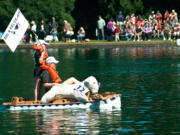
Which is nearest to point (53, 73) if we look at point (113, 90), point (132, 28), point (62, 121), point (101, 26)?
point (62, 121)

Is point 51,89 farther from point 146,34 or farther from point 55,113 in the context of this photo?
point 146,34

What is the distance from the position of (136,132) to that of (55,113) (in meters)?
4.02

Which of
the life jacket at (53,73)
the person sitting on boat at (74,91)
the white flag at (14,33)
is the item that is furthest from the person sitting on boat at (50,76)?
the white flag at (14,33)

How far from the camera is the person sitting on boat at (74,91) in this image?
21.1 meters

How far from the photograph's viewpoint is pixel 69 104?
21.4m

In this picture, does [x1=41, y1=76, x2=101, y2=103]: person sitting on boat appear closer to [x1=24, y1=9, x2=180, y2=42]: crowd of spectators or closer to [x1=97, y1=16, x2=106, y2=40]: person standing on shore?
[x1=24, y1=9, x2=180, y2=42]: crowd of spectators

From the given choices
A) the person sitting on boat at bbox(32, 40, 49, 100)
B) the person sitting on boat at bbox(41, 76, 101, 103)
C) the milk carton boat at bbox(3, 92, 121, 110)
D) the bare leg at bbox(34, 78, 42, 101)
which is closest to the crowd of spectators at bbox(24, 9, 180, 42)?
the person sitting on boat at bbox(32, 40, 49, 100)

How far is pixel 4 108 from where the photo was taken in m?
21.9

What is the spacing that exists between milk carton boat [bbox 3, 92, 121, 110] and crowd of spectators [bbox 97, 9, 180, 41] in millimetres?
36196

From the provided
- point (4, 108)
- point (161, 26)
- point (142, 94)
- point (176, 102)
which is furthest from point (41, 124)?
point (161, 26)

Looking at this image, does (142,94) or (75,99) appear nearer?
(75,99)

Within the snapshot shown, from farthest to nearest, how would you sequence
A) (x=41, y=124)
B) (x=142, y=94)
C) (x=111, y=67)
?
(x=111, y=67) < (x=142, y=94) < (x=41, y=124)

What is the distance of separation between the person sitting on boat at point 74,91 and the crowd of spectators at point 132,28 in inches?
1413

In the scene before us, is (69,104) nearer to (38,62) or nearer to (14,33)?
(38,62)
